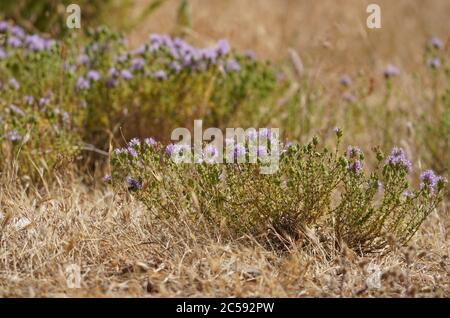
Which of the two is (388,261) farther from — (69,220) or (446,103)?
(446,103)

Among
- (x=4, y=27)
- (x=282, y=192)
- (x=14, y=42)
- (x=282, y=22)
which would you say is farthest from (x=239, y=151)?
(x=282, y=22)

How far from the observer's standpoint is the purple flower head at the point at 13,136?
3.58m

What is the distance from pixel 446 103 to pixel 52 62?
2334 millimetres

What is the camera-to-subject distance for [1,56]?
4.07 m

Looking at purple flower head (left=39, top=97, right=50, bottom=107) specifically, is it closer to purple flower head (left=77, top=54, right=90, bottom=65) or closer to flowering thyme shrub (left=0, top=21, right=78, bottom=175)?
flowering thyme shrub (left=0, top=21, right=78, bottom=175)

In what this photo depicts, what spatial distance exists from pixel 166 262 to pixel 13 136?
1.23 metres

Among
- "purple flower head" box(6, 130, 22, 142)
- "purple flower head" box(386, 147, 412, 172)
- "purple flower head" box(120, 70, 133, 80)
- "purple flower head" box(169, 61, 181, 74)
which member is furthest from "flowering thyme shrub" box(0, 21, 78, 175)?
"purple flower head" box(386, 147, 412, 172)

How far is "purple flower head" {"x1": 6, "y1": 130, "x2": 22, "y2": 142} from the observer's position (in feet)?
11.8

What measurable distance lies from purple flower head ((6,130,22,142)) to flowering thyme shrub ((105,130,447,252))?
29.1 inches

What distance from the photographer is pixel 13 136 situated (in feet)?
11.8

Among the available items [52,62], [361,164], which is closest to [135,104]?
[52,62]

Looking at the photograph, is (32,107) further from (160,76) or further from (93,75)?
(160,76)

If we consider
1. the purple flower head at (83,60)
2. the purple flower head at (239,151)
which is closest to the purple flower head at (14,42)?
the purple flower head at (83,60)

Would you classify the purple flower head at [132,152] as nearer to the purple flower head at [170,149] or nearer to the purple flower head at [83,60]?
the purple flower head at [170,149]
